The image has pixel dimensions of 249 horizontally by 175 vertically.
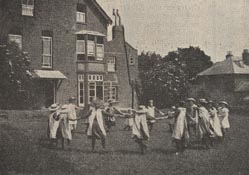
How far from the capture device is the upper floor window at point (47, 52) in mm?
2651

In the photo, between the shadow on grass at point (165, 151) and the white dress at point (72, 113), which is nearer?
the white dress at point (72, 113)

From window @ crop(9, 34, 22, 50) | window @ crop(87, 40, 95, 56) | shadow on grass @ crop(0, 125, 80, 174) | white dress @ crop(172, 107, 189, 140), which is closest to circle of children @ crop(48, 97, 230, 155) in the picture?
white dress @ crop(172, 107, 189, 140)

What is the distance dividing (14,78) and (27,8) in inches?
18.2

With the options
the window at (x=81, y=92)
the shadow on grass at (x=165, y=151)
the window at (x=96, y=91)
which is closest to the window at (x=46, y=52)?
the window at (x=81, y=92)

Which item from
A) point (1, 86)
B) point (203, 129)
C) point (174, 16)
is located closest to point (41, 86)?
point (1, 86)

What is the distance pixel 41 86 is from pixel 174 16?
1.17 meters

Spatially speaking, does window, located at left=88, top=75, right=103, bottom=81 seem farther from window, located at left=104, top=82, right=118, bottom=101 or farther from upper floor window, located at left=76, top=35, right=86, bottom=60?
upper floor window, located at left=76, top=35, right=86, bottom=60

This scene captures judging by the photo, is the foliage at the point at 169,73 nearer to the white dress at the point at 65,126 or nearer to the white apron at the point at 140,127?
the white apron at the point at 140,127

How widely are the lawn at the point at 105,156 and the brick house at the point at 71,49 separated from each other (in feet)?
0.66

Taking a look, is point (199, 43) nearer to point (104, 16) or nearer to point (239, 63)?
point (239, 63)

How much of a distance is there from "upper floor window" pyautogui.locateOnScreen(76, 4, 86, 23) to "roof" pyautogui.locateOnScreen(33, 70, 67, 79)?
0.40m

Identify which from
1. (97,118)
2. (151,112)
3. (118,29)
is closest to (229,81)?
(151,112)

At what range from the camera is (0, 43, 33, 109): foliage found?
259 cm

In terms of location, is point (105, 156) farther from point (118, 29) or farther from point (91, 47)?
point (118, 29)
